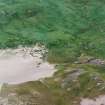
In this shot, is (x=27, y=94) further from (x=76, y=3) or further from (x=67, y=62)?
(x=76, y=3)

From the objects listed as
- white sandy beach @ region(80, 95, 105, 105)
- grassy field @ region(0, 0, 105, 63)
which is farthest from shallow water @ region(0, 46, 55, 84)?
white sandy beach @ region(80, 95, 105, 105)

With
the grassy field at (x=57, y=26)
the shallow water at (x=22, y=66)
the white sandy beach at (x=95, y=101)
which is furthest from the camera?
the grassy field at (x=57, y=26)

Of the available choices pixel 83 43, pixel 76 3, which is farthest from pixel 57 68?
pixel 76 3

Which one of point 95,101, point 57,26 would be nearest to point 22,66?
point 95,101

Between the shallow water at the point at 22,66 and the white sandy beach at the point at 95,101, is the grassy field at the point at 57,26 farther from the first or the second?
the white sandy beach at the point at 95,101

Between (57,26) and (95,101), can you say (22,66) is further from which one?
(57,26)

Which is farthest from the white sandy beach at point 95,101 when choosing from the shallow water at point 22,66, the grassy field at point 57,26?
the grassy field at point 57,26

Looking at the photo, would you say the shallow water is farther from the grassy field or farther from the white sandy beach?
the white sandy beach
